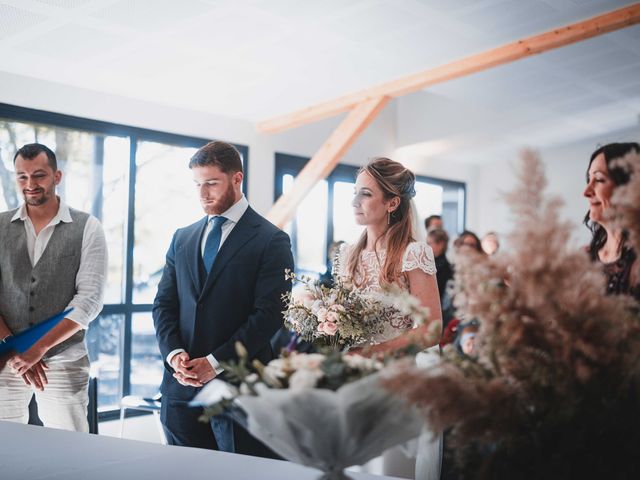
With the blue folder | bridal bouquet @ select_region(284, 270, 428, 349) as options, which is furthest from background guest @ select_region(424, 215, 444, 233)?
the blue folder

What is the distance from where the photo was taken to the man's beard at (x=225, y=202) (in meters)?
2.46

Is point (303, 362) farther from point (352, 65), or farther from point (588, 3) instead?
point (352, 65)

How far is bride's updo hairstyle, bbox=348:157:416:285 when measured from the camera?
237cm

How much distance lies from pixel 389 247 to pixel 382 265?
70mm

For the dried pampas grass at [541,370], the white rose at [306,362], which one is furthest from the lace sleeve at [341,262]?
the dried pampas grass at [541,370]

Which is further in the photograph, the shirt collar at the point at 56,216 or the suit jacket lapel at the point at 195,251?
the shirt collar at the point at 56,216

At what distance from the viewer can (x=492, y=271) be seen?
1.04 metres

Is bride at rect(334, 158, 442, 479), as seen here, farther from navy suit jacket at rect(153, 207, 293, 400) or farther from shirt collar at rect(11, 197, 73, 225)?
shirt collar at rect(11, 197, 73, 225)

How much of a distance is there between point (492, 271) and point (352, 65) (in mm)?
3991

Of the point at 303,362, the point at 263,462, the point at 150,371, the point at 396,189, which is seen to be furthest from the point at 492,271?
the point at 150,371

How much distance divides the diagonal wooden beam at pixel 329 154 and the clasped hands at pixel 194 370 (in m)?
3.47

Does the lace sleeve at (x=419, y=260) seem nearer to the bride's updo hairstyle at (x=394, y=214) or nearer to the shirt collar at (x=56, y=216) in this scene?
the bride's updo hairstyle at (x=394, y=214)

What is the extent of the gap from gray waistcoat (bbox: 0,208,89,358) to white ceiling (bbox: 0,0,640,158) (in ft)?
4.62

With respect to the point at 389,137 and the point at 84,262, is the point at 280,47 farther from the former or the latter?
the point at 389,137
